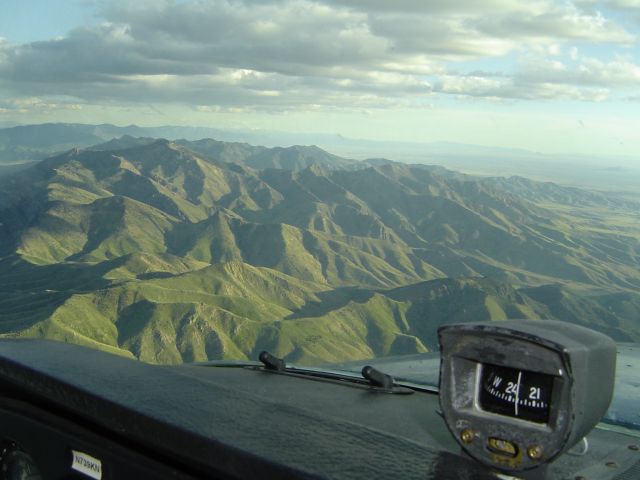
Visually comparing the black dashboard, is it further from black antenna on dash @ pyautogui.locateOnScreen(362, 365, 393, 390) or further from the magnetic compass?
black antenna on dash @ pyautogui.locateOnScreen(362, 365, 393, 390)

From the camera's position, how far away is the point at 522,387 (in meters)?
2.84

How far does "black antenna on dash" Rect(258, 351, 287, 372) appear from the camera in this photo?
8.62 m

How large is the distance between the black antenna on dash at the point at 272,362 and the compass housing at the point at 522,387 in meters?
5.82

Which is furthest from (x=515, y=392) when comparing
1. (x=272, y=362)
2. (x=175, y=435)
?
(x=272, y=362)

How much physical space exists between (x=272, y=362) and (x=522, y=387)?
6.16 metres

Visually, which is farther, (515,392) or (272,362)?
(272,362)

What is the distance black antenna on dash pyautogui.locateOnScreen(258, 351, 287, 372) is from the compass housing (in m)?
5.82

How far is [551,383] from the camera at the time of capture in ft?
9.07

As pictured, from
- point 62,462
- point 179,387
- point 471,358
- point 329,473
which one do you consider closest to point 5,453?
point 62,462

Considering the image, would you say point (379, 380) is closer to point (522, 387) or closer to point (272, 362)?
point (272, 362)

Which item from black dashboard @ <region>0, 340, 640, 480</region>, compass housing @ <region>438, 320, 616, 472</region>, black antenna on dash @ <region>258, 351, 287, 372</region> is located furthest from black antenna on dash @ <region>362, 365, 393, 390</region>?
compass housing @ <region>438, 320, 616, 472</region>

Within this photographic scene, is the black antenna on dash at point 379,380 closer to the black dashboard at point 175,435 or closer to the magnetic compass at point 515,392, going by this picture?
the black dashboard at point 175,435

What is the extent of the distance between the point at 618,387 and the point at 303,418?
619cm

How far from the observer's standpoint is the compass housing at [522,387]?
8.60ft
